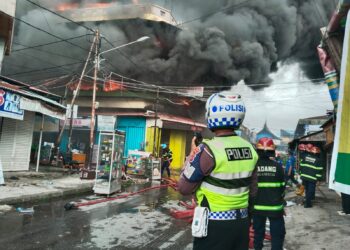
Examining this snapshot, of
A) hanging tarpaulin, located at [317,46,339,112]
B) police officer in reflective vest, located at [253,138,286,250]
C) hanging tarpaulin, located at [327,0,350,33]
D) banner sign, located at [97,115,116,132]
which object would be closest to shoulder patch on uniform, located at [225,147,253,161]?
hanging tarpaulin, located at [317,46,339,112]

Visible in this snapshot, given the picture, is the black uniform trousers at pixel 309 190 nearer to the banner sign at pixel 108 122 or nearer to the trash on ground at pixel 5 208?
the trash on ground at pixel 5 208

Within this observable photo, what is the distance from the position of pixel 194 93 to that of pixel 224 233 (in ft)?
88.8

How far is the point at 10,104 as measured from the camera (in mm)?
12602

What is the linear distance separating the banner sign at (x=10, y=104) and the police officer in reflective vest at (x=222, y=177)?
11.3 metres

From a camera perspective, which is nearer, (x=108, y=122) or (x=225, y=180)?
(x=225, y=180)

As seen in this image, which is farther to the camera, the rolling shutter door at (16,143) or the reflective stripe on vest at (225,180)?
the rolling shutter door at (16,143)

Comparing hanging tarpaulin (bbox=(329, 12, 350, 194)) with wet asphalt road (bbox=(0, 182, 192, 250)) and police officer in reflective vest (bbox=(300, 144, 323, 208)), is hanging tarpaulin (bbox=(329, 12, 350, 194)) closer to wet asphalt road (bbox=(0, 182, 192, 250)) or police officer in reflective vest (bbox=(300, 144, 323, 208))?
wet asphalt road (bbox=(0, 182, 192, 250))

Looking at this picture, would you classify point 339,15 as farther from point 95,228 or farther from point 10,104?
point 10,104

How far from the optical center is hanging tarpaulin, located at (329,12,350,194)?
1975mm

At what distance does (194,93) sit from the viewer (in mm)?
29312

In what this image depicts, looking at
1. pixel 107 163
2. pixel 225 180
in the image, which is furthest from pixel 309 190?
pixel 225 180

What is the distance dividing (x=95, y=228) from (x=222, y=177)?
487cm

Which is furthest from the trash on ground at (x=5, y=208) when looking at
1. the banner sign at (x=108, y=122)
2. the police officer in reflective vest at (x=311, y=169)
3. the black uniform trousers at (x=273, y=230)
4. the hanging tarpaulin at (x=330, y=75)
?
the banner sign at (x=108, y=122)

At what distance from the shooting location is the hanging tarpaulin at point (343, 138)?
1975 millimetres
